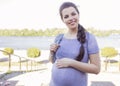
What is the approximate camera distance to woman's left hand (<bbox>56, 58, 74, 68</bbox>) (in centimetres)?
164

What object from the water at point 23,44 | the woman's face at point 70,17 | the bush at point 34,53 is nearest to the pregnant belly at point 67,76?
the woman's face at point 70,17

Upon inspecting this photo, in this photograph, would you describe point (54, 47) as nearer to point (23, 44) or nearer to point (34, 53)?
point (34, 53)

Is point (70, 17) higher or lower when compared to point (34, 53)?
higher

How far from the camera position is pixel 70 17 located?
170 cm

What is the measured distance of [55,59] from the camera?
1.75 meters

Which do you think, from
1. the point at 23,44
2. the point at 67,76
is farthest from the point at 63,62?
the point at 23,44

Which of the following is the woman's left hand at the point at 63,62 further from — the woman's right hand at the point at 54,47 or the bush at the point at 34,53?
the bush at the point at 34,53

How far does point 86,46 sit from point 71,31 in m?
0.14

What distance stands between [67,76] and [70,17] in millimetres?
342

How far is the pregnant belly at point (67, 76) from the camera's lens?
1.66 meters

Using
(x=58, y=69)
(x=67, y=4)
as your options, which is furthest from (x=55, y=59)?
(x=67, y=4)

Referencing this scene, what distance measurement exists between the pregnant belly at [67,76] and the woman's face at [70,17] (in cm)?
26

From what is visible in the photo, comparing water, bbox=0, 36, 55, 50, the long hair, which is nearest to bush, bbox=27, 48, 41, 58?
water, bbox=0, 36, 55, 50

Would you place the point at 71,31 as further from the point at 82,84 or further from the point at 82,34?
the point at 82,84
